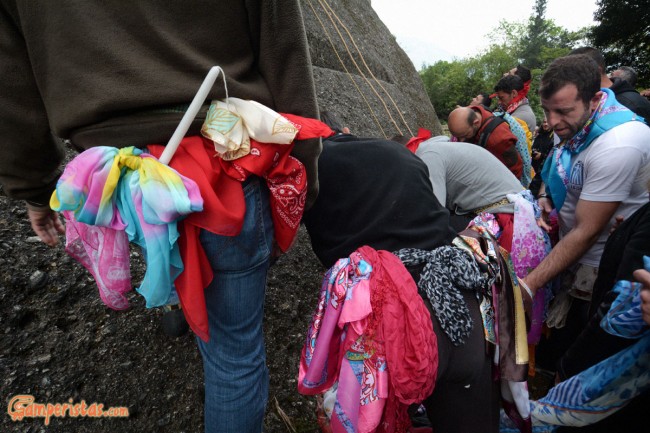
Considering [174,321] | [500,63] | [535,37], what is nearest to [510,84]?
[174,321]

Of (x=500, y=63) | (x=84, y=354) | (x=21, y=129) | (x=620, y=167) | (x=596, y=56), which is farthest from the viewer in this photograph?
(x=500, y=63)

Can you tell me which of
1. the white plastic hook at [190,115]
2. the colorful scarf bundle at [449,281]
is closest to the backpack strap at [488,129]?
the colorful scarf bundle at [449,281]

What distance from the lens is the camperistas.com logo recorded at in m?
1.43

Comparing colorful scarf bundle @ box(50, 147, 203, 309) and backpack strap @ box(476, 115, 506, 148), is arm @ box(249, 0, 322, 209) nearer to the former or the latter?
colorful scarf bundle @ box(50, 147, 203, 309)

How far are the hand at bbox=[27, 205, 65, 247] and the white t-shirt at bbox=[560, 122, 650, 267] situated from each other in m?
2.66

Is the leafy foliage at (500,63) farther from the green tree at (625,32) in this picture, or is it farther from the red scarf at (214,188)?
the red scarf at (214,188)

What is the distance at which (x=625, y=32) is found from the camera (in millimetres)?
20422

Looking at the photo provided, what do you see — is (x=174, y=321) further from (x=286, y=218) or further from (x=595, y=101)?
(x=595, y=101)

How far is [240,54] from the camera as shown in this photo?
110cm

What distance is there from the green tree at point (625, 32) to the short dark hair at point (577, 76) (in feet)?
75.5

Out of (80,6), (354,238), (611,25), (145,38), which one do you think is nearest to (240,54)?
(145,38)

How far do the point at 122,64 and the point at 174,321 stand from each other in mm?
1226

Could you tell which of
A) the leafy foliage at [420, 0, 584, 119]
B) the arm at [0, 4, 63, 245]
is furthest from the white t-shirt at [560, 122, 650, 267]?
the leafy foliage at [420, 0, 584, 119]

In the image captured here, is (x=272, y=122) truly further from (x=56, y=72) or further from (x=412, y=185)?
(x=412, y=185)
